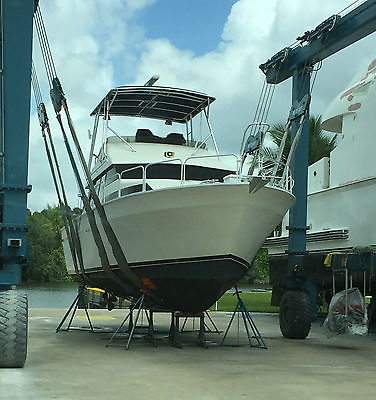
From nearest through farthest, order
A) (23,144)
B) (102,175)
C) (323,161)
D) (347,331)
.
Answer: (23,144) → (347,331) → (102,175) → (323,161)

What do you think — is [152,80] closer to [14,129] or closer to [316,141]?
[14,129]

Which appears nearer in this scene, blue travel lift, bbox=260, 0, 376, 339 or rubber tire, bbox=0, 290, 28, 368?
rubber tire, bbox=0, 290, 28, 368

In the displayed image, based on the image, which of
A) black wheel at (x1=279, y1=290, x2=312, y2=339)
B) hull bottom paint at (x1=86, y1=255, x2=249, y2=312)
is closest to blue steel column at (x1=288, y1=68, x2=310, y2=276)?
black wheel at (x1=279, y1=290, x2=312, y2=339)

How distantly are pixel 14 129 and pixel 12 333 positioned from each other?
2.69 m

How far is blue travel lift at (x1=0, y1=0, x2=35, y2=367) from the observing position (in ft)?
28.0

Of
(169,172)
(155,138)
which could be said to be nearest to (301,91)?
(155,138)

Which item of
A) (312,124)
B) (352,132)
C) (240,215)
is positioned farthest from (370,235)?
(312,124)

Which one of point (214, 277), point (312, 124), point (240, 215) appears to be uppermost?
point (312, 124)

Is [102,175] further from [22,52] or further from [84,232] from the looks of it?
[22,52]

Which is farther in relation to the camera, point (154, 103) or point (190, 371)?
point (154, 103)

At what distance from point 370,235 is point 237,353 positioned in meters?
4.78

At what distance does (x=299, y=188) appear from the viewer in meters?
13.7

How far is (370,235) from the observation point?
531 inches

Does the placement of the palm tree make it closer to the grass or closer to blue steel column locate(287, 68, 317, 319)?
the grass
